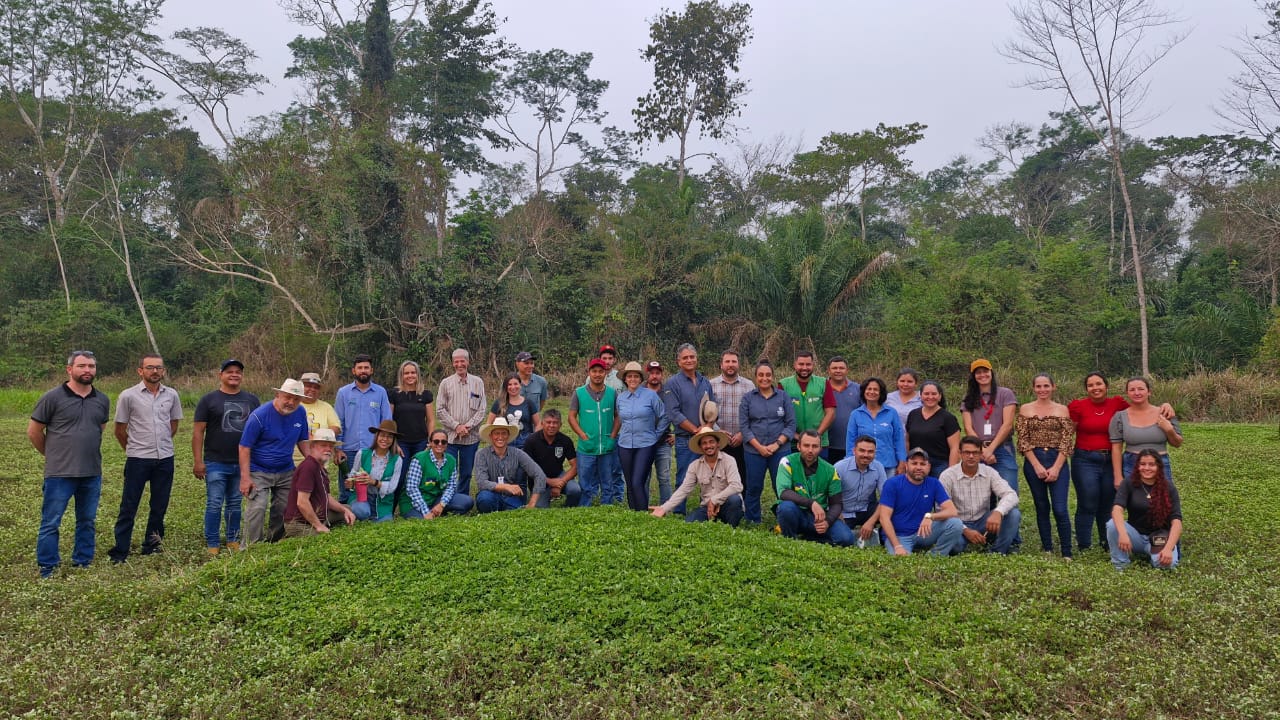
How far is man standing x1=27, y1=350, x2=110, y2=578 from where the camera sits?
5.79m

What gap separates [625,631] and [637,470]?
300 centimetres

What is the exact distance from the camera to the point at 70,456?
581 centimetres

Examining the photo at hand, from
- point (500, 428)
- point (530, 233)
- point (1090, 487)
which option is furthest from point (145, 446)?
point (530, 233)

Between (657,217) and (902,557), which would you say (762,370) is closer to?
(902,557)

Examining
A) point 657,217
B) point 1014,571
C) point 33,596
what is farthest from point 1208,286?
point 33,596

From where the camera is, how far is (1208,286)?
2177cm

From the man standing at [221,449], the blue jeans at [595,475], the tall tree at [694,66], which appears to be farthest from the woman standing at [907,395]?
the tall tree at [694,66]

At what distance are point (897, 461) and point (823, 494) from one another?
0.83 m

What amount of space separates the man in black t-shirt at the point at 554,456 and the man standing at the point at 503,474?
0.27 m

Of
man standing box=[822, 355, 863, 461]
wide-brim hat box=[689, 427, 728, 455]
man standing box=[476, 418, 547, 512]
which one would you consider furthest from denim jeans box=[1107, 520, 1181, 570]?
man standing box=[476, 418, 547, 512]

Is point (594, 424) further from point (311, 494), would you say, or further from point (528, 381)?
point (311, 494)

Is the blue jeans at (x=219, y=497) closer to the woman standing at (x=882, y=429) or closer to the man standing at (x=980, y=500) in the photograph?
the woman standing at (x=882, y=429)

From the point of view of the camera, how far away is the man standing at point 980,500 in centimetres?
607

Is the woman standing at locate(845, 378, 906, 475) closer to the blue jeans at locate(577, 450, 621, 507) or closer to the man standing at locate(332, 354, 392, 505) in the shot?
the blue jeans at locate(577, 450, 621, 507)
